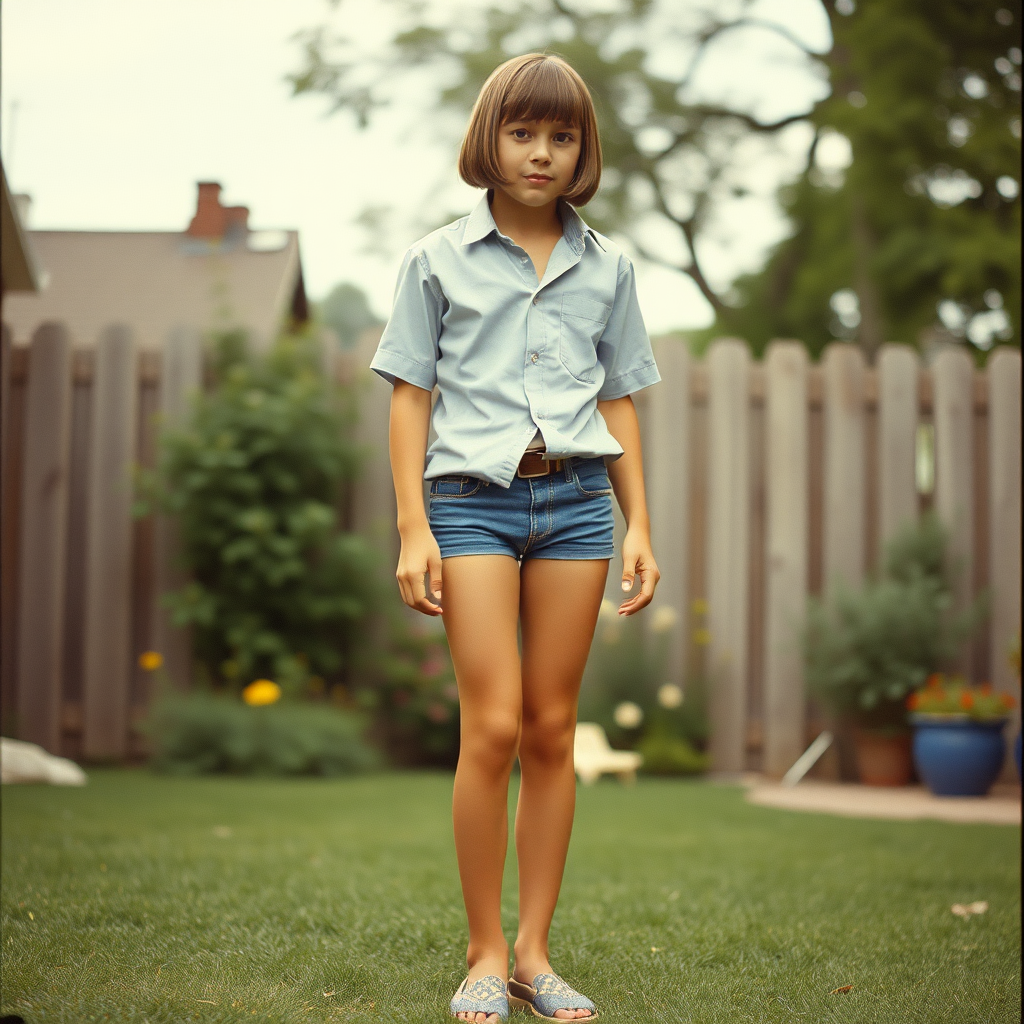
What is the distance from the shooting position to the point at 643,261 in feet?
37.0

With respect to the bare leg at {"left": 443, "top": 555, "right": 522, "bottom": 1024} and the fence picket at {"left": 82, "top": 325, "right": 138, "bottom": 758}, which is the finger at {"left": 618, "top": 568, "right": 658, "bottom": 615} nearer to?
the bare leg at {"left": 443, "top": 555, "right": 522, "bottom": 1024}

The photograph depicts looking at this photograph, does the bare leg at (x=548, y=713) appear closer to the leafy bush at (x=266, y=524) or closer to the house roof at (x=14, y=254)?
the house roof at (x=14, y=254)

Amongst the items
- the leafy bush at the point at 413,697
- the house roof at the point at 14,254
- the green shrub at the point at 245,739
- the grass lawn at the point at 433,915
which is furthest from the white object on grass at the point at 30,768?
the house roof at the point at 14,254

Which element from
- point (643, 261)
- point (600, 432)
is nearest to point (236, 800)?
point (600, 432)

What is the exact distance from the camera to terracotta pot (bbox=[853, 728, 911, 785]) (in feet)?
16.4

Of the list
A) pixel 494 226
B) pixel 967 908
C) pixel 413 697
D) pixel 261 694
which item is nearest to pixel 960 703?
pixel 967 908

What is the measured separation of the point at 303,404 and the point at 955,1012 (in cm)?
396

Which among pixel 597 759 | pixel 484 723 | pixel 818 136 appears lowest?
pixel 597 759

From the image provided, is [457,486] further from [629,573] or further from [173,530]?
[173,530]

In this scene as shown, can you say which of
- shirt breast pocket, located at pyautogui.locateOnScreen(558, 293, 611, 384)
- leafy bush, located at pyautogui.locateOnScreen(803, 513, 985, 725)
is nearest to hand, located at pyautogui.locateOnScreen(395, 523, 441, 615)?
shirt breast pocket, located at pyautogui.locateOnScreen(558, 293, 611, 384)

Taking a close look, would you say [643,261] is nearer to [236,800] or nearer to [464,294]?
[236,800]

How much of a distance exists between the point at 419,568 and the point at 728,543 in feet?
12.6

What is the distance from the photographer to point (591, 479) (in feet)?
6.10

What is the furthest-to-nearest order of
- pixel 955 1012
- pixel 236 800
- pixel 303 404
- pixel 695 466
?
pixel 695 466
pixel 303 404
pixel 236 800
pixel 955 1012
